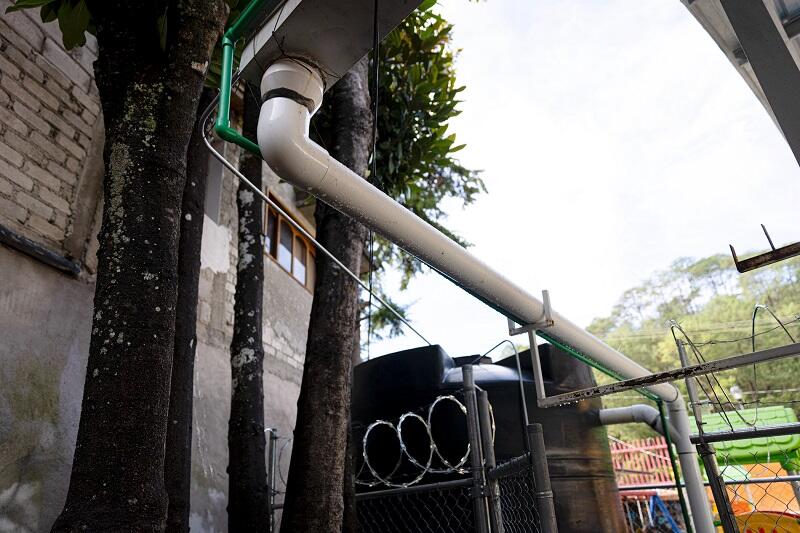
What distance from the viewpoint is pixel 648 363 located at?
30.1m

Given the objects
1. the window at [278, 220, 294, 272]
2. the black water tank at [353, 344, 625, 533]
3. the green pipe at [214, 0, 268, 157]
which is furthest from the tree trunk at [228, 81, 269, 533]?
the window at [278, 220, 294, 272]

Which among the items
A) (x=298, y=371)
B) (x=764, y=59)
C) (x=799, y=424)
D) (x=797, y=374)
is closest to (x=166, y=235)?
(x=764, y=59)

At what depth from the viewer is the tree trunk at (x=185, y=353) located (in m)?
2.55

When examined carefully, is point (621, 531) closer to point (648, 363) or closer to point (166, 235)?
point (166, 235)

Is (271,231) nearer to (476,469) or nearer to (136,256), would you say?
(136,256)

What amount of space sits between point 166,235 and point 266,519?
2.09 m

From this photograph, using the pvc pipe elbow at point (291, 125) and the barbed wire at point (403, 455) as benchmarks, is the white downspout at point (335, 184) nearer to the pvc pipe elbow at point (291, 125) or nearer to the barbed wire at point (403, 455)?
the pvc pipe elbow at point (291, 125)

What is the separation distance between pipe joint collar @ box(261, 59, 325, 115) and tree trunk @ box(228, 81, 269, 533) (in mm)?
2196

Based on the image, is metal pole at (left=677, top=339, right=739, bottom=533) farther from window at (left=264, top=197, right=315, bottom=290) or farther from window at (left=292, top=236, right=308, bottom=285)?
window at (left=292, top=236, right=308, bottom=285)

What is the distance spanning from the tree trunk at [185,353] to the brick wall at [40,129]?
1024 millimetres

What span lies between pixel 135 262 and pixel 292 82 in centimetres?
94

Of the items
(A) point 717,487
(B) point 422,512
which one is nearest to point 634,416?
(B) point 422,512

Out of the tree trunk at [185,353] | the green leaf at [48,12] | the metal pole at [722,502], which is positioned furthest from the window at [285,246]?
the metal pole at [722,502]

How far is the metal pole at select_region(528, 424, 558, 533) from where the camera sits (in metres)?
1.58
